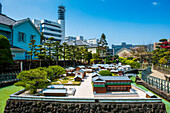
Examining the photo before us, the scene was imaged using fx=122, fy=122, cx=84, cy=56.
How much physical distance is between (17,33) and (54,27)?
3858 cm

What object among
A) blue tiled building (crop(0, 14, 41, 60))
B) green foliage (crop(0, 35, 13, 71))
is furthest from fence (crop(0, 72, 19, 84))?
blue tiled building (crop(0, 14, 41, 60))

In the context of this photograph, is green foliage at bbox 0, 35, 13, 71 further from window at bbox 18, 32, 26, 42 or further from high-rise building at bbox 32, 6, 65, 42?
high-rise building at bbox 32, 6, 65, 42

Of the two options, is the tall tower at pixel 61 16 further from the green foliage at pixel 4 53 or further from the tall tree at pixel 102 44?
A: the green foliage at pixel 4 53

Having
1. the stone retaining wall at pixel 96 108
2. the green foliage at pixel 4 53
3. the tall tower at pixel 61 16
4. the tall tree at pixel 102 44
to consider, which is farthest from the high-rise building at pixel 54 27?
the stone retaining wall at pixel 96 108

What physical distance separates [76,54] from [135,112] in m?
22.7

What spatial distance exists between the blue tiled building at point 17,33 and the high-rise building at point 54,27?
30.7 m

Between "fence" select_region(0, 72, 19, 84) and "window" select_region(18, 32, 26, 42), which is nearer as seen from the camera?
"fence" select_region(0, 72, 19, 84)

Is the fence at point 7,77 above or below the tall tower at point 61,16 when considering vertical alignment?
below

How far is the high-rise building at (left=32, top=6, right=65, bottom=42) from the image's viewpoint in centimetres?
5416

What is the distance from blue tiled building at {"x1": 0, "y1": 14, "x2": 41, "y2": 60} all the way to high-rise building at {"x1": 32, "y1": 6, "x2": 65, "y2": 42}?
3071 cm

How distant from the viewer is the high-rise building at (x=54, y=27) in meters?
54.2

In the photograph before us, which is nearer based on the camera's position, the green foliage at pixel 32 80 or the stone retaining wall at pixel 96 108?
the stone retaining wall at pixel 96 108

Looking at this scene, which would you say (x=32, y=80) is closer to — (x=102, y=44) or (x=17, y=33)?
(x=17, y=33)

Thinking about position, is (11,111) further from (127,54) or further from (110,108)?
(127,54)
